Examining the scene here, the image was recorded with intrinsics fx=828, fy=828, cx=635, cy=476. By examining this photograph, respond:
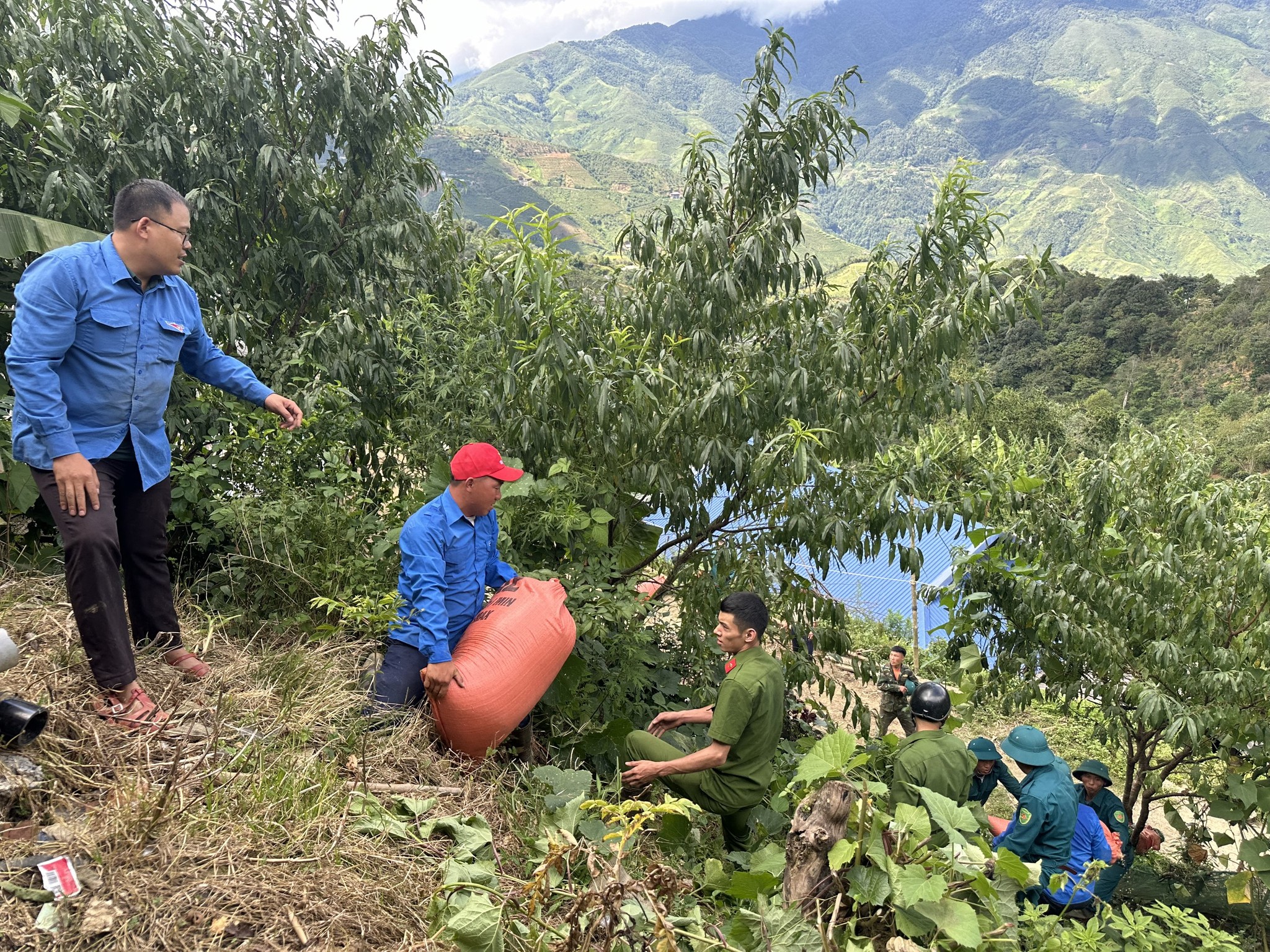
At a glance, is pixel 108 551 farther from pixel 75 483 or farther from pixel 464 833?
pixel 464 833

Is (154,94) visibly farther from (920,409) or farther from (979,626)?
(979,626)

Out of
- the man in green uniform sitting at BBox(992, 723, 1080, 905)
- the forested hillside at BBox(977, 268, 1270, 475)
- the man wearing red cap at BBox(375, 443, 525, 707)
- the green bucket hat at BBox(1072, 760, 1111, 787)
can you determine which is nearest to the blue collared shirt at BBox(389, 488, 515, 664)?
the man wearing red cap at BBox(375, 443, 525, 707)

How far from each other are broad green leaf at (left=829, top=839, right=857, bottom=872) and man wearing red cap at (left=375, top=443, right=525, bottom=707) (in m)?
1.49

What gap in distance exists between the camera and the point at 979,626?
5211mm

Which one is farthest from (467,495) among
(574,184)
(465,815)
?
(574,184)

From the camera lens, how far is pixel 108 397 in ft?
8.74

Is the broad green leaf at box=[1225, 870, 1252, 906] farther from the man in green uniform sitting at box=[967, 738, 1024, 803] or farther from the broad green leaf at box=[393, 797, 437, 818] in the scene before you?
the broad green leaf at box=[393, 797, 437, 818]

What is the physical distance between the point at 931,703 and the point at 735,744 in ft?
3.36

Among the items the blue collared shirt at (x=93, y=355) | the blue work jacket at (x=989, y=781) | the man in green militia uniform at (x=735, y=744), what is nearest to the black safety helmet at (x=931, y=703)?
the man in green militia uniform at (x=735, y=744)

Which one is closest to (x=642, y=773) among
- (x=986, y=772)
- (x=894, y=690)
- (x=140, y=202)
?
(x=986, y=772)

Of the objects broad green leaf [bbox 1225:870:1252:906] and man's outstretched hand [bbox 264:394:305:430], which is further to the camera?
broad green leaf [bbox 1225:870:1252:906]

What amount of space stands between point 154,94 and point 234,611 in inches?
137

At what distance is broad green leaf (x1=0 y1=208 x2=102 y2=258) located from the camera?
11.6 ft

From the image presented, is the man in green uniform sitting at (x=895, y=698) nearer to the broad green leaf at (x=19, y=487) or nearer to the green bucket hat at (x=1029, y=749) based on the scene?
the green bucket hat at (x=1029, y=749)
